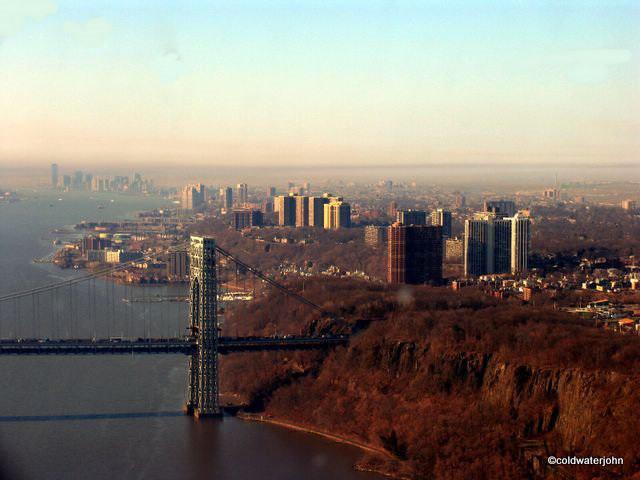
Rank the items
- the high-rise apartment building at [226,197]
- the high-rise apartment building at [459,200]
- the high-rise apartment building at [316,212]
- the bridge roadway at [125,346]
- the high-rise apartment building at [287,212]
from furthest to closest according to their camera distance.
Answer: the high-rise apartment building at [226,197]
the high-rise apartment building at [459,200]
the high-rise apartment building at [287,212]
the high-rise apartment building at [316,212]
the bridge roadway at [125,346]

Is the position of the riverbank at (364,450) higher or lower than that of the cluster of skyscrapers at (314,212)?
lower

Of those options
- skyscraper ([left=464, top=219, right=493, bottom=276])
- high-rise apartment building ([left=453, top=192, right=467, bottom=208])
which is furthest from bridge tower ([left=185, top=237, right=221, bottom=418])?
high-rise apartment building ([left=453, top=192, right=467, bottom=208])

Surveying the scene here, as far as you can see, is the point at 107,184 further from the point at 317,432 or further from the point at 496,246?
the point at 317,432

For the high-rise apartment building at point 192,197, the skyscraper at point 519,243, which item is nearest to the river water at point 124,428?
the skyscraper at point 519,243

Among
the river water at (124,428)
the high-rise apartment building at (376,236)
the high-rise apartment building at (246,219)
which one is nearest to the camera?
the river water at (124,428)

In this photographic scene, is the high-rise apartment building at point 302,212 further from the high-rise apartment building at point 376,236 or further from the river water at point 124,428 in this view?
the river water at point 124,428

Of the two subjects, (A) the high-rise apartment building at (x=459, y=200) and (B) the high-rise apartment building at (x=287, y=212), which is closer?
(B) the high-rise apartment building at (x=287, y=212)

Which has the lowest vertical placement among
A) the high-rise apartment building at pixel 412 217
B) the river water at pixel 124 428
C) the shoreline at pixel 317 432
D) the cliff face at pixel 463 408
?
the shoreline at pixel 317 432

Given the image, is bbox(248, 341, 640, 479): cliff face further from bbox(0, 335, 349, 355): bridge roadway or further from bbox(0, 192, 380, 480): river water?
bbox(0, 335, 349, 355): bridge roadway

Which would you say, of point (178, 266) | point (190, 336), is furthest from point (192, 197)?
point (190, 336)
